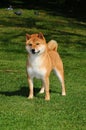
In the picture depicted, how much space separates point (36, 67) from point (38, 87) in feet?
6.81

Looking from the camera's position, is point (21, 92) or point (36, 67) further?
point (21, 92)

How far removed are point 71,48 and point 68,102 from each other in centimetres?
1102

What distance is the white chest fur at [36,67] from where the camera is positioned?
977 centimetres

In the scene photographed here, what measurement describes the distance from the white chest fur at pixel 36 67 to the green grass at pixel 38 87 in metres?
0.59

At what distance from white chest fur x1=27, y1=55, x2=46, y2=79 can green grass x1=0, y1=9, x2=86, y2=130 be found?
1.93 ft

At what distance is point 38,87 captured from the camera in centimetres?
1180

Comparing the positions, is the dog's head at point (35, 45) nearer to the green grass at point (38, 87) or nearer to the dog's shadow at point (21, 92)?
the green grass at point (38, 87)

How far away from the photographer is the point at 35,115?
8.59 m

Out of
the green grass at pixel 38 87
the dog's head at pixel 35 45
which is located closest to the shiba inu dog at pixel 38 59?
the dog's head at pixel 35 45

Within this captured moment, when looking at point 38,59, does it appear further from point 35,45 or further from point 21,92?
point 21,92

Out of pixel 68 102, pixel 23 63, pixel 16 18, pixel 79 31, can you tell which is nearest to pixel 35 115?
pixel 68 102

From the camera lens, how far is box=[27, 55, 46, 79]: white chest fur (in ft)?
32.1

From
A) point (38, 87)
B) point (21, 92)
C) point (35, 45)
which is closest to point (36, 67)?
point (35, 45)

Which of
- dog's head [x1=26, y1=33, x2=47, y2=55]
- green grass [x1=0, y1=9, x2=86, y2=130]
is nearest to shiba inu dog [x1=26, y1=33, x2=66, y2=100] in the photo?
dog's head [x1=26, y1=33, x2=47, y2=55]
